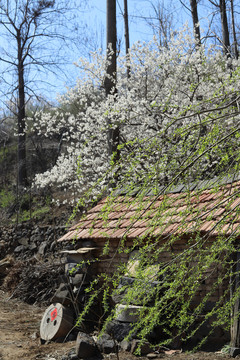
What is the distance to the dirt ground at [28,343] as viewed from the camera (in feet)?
17.1

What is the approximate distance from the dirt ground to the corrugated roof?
1.49 m

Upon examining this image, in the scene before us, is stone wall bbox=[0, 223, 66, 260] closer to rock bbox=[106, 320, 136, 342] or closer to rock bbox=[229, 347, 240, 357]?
rock bbox=[106, 320, 136, 342]

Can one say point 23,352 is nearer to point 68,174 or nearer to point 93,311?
point 93,311

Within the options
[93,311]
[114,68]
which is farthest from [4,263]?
[114,68]

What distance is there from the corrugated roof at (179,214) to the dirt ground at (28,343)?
149cm

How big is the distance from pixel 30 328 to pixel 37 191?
10.4 meters

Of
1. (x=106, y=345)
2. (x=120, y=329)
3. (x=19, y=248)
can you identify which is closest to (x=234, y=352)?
(x=120, y=329)

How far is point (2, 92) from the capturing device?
1814cm

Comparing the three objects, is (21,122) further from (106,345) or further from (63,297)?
(106,345)

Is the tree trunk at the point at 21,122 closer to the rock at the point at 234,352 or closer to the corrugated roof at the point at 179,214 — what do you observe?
the corrugated roof at the point at 179,214

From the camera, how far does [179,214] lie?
2.88m

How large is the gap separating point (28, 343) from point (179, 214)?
451 cm

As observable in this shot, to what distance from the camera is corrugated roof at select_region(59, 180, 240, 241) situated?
2906 mm

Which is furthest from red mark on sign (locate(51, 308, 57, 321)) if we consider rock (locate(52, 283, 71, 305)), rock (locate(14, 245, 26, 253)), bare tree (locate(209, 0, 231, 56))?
bare tree (locate(209, 0, 231, 56))
